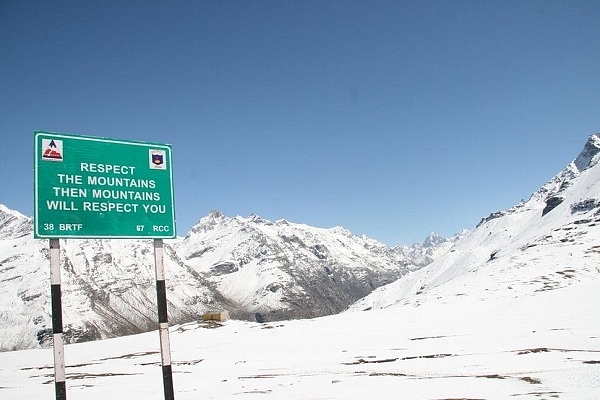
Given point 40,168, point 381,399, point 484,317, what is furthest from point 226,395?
point 484,317

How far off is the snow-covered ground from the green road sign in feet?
23.6

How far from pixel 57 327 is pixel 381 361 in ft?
47.6

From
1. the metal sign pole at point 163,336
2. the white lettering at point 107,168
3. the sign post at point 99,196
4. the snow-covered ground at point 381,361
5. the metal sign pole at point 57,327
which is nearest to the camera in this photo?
the metal sign pole at point 57,327

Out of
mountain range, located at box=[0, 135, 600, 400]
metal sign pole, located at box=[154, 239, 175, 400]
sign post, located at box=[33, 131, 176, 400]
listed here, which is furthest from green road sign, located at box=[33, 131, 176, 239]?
mountain range, located at box=[0, 135, 600, 400]

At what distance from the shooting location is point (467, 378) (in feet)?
45.5

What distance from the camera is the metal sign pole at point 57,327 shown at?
9.27 m

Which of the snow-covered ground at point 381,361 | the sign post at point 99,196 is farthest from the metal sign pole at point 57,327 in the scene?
the snow-covered ground at point 381,361

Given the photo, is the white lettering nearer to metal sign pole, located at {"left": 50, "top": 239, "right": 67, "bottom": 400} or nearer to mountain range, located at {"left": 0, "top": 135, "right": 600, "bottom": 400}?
metal sign pole, located at {"left": 50, "top": 239, "right": 67, "bottom": 400}

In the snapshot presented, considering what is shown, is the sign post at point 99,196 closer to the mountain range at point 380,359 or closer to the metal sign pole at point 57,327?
the metal sign pole at point 57,327

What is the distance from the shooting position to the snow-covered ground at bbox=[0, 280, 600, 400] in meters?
13.1

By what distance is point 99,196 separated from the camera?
403 inches

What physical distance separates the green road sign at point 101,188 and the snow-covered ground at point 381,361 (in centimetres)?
719

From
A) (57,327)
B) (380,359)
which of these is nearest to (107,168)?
(57,327)

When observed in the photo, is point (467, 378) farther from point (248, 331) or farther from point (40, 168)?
point (248, 331)
